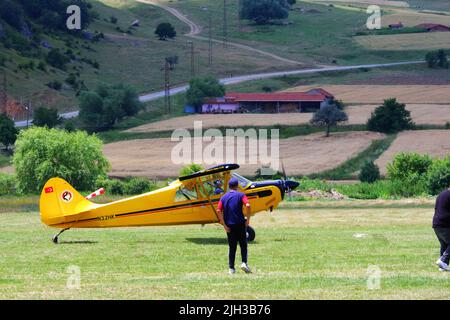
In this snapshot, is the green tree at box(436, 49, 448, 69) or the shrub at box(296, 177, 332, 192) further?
the green tree at box(436, 49, 448, 69)

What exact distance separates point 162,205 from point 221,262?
4.98 metres

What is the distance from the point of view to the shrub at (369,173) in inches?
2494

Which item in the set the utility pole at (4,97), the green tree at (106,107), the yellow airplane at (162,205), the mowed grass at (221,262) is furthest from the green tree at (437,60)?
the yellow airplane at (162,205)

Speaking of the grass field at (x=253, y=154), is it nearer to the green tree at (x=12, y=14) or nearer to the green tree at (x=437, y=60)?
the green tree at (x=437, y=60)

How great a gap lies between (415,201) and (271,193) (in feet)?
64.4

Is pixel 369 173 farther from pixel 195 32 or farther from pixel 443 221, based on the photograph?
pixel 195 32

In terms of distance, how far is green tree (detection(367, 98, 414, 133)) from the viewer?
8675cm

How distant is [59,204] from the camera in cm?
2578

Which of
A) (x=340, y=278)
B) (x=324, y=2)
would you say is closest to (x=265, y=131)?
(x=340, y=278)

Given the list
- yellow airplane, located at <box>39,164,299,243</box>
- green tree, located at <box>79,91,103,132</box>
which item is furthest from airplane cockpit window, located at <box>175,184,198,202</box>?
green tree, located at <box>79,91,103,132</box>

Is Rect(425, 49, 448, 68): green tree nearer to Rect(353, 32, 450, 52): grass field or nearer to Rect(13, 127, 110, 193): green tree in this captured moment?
Rect(353, 32, 450, 52): grass field

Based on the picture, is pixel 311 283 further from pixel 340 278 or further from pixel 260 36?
pixel 260 36

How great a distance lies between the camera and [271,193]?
2575 cm

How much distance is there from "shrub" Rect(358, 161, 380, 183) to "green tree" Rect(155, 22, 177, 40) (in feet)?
330
